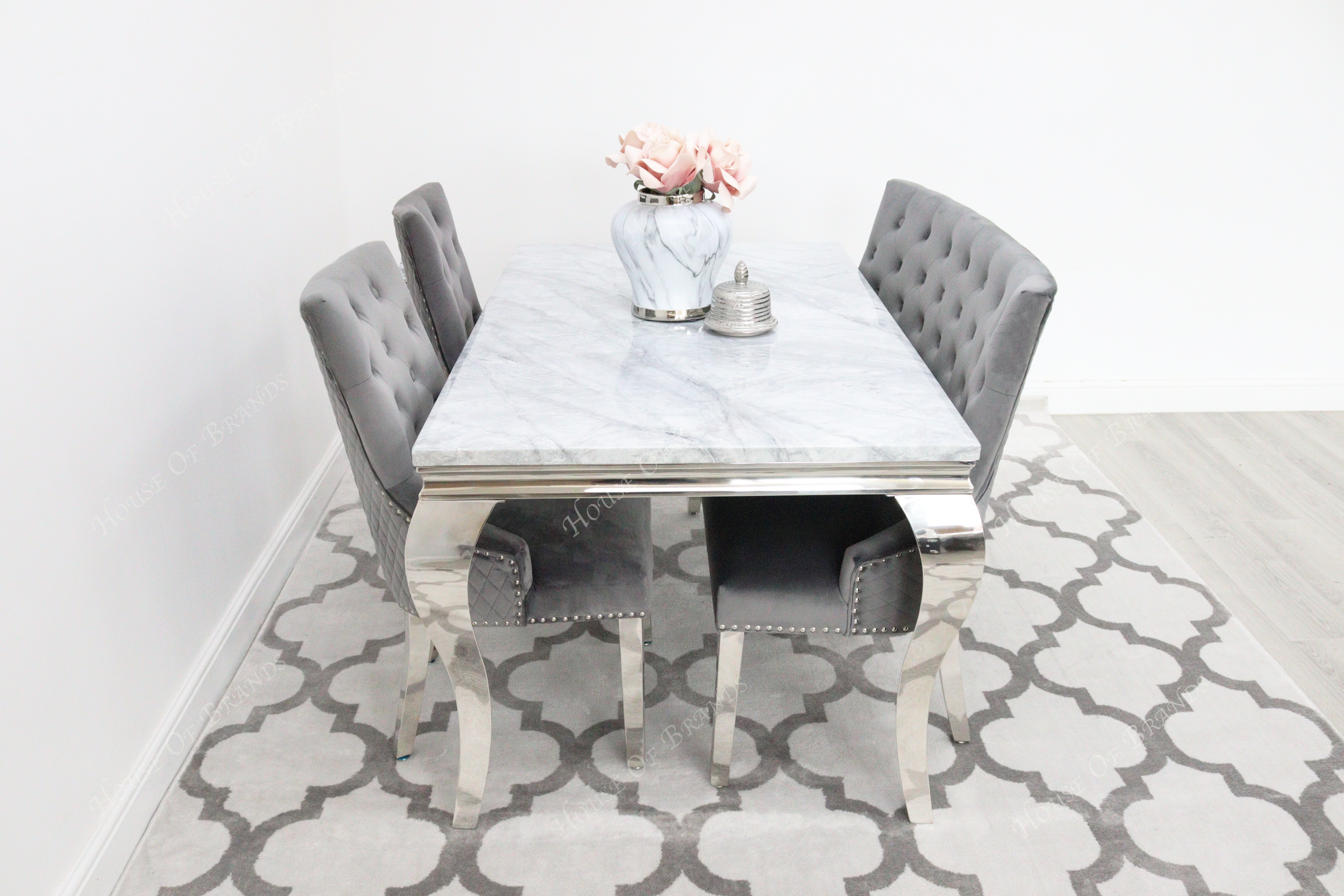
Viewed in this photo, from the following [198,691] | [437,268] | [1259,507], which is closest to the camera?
[198,691]

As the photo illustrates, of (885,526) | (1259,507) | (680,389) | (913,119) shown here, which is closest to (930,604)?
(885,526)

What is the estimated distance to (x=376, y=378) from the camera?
1.46 meters

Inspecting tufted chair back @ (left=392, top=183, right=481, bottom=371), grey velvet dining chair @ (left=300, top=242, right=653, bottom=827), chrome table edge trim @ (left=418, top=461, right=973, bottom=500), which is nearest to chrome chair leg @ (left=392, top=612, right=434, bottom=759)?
grey velvet dining chair @ (left=300, top=242, right=653, bottom=827)

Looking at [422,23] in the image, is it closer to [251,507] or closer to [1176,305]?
[251,507]

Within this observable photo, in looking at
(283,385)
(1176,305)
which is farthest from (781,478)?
(1176,305)

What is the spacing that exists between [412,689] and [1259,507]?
2302 millimetres

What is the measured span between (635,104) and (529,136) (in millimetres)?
324

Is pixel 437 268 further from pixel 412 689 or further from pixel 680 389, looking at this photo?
pixel 412 689

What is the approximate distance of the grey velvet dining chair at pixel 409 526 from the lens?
4.66ft

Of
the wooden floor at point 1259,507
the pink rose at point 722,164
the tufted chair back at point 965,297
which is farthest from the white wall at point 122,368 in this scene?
the wooden floor at point 1259,507

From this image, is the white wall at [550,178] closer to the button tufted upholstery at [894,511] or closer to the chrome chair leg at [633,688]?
the chrome chair leg at [633,688]

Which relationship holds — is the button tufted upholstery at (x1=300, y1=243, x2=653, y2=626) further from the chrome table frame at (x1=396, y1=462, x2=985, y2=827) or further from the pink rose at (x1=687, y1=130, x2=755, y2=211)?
the pink rose at (x1=687, y1=130, x2=755, y2=211)

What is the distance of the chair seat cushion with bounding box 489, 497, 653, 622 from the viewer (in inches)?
→ 62.1

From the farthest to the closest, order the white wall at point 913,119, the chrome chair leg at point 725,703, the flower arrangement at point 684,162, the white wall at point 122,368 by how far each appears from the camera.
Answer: the white wall at point 913,119
the flower arrangement at point 684,162
the chrome chair leg at point 725,703
the white wall at point 122,368
